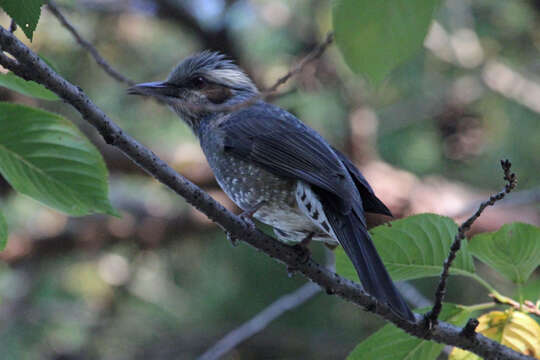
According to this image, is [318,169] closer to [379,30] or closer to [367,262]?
[367,262]

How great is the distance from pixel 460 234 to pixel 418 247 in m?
0.32

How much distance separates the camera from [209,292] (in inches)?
255

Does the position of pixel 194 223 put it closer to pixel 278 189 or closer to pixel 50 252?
pixel 50 252

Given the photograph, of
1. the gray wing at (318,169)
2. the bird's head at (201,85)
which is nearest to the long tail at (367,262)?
the gray wing at (318,169)

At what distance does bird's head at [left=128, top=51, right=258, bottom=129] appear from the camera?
3.44m

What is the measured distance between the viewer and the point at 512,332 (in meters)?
2.23

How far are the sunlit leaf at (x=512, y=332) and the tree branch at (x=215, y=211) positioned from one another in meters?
0.04

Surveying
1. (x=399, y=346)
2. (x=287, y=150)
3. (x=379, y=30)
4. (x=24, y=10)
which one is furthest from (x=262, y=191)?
(x=379, y=30)

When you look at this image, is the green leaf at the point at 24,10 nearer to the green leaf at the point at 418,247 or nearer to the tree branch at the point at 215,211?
the tree branch at the point at 215,211

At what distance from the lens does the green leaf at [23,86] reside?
5.90ft

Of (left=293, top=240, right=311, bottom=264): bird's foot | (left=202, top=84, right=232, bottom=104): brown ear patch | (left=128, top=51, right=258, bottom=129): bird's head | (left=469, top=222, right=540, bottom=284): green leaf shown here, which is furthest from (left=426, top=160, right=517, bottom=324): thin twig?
(left=202, top=84, right=232, bottom=104): brown ear patch

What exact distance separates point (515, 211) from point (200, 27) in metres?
3.58

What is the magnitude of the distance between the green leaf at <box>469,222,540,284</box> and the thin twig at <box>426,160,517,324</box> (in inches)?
8.3

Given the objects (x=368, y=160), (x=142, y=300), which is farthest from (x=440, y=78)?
(x=142, y=300)
